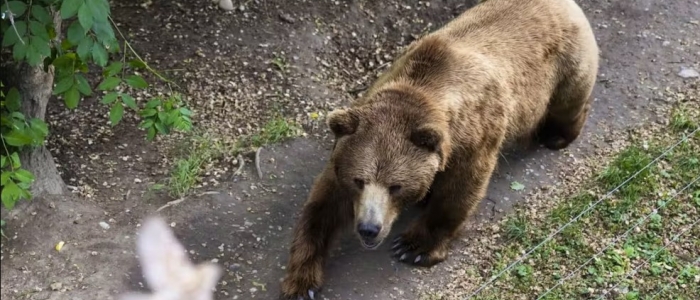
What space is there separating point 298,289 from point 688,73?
3508 mm

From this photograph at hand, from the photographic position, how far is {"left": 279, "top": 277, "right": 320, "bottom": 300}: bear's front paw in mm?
3711

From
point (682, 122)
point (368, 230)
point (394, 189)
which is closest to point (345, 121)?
point (394, 189)

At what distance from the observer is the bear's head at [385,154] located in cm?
336

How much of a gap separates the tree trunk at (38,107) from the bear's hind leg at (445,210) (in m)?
1.84

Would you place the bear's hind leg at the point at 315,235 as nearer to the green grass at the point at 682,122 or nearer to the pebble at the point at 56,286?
the pebble at the point at 56,286

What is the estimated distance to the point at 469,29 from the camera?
4133 mm

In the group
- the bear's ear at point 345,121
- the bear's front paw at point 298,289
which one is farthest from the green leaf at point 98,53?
the bear's front paw at point 298,289

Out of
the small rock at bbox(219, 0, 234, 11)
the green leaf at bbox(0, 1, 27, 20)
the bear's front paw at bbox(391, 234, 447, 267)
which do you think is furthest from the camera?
the small rock at bbox(219, 0, 234, 11)

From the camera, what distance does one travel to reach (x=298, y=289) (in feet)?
12.2

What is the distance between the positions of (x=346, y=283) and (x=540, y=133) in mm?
1841

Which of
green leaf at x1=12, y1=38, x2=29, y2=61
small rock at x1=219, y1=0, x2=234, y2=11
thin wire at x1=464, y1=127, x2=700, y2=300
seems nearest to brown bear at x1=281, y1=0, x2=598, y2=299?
thin wire at x1=464, y1=127, x2=700, y2=300

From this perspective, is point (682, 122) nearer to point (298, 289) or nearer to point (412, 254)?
point (412, 254)

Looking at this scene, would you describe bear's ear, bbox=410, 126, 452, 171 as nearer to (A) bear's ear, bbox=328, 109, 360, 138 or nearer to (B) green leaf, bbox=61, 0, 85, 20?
(A) bear's ear, bbox=328, 109, 360, 138

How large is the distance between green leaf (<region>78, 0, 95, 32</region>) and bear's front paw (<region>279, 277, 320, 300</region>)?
1668 mm
